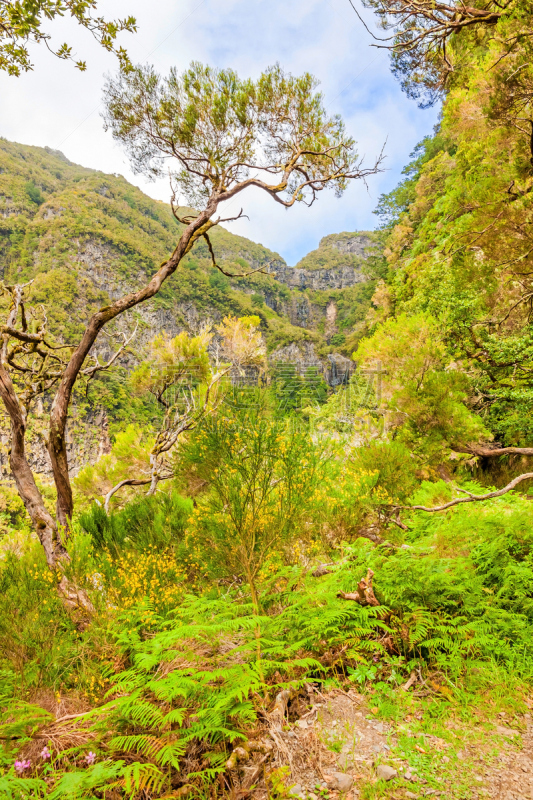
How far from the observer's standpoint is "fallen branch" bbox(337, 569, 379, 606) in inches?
95.7

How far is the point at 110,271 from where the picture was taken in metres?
61.7

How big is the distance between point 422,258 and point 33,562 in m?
17.9

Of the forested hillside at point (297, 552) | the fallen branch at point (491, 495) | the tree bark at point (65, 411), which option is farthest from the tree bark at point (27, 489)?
the fallen branch at point (491, 495)

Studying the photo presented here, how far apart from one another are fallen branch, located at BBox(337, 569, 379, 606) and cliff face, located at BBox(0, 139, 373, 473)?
1251 inches

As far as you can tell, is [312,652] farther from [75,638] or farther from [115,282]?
[115,282]

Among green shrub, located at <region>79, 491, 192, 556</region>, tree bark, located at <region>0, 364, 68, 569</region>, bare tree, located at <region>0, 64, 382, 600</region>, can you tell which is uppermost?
bare tree, located at <region>0, 64, 382, 600</region>

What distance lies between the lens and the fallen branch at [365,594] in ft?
7.98

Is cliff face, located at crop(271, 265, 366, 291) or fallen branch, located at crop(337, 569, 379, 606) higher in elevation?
cliff face, located at crop(271, 265, 366, 291)

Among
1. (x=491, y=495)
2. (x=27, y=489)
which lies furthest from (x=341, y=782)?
(x=27, y=489)

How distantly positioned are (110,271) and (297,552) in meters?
68.7

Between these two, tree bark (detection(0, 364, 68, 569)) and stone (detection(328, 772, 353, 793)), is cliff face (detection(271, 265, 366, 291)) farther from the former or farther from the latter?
stone (detection(328, 772, 353, 793))

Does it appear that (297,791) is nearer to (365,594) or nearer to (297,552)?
(365,594)

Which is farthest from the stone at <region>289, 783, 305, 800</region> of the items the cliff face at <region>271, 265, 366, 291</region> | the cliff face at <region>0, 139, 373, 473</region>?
the cliff face at <region>271, 265, 366, 291</region>

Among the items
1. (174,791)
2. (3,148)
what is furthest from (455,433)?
(3,148)
